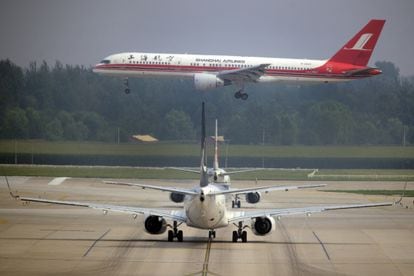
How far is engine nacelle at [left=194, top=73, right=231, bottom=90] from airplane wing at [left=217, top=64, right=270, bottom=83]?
1.78 feet

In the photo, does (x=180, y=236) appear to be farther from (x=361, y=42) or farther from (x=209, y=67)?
(x=361, y=42)

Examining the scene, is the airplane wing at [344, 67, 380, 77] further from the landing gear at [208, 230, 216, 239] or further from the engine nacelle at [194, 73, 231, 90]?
the landing gear at [208, 230, 216, 239]

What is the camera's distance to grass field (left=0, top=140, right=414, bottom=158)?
297 feet

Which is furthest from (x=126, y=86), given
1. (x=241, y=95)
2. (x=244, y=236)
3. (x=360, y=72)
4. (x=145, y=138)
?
(x=244, y=236)

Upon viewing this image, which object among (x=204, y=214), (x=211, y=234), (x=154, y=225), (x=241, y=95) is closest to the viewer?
(x=204, y=214)

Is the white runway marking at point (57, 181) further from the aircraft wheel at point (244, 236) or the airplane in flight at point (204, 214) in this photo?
the aircraft wheel at point (244, 236)

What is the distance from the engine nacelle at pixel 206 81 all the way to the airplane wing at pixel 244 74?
544 mm

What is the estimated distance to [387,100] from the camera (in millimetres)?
108625

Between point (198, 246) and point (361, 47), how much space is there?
222ft

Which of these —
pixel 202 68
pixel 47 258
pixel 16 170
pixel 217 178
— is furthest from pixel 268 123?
pixel 47 258

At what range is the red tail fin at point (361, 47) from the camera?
330ft

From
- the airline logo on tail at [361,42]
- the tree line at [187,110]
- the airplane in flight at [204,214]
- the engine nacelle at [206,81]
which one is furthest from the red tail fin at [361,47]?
the airplane in flight at [204,214]

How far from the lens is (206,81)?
314ft

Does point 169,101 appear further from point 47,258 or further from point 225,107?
point 47,258
